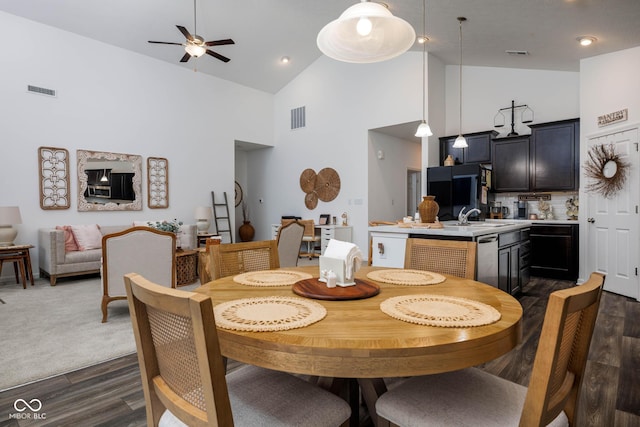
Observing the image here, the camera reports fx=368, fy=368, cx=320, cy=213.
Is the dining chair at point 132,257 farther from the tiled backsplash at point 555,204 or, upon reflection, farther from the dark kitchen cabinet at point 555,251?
the tiled backsplash at point 555,204

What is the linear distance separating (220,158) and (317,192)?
2.18 meters

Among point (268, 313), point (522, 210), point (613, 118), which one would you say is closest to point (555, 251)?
point (522, 210)

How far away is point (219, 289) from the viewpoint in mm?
1534

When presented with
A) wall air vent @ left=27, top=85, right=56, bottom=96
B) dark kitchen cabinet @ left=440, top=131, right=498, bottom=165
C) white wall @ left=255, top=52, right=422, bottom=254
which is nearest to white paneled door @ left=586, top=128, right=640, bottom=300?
dark kitchen cabinet @ left=440, top=131, right=498, bottom=165

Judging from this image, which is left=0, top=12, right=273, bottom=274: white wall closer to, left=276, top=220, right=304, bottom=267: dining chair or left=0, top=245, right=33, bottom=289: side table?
left=0, top=245, right=33, bottom=289: side table

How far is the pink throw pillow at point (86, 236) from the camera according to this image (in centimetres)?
535

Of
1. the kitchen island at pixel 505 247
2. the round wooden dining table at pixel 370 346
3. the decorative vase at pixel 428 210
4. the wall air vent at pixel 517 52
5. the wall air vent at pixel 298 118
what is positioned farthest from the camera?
the wall air vent at pixel 298 118

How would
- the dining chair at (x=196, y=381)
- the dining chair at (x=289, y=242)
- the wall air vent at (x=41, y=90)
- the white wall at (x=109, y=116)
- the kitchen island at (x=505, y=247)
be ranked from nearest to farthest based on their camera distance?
the dining chair at (x=196, y=381) < the kitchen island at (x=505, y=247) < the dining chair at (x=289, y=242) < the white wall at (x=109, y=116) < the wall air vent at (x=41, y=90)

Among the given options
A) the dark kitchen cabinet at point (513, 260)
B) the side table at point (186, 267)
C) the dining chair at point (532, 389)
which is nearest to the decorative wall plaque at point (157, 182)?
the side table at point (186, 267)

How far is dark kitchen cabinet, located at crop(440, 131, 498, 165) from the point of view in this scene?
6074 mm

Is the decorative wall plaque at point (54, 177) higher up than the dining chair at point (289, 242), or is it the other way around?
the decorative wall plaque at point (54, 177)

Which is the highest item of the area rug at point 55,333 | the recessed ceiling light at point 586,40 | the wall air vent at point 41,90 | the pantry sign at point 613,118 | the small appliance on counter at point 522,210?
the recessed ceiling light at point 586,40

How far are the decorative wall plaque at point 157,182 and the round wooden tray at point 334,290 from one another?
19.6 feet

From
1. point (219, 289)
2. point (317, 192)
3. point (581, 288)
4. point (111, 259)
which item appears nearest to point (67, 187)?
point (111, 259)
